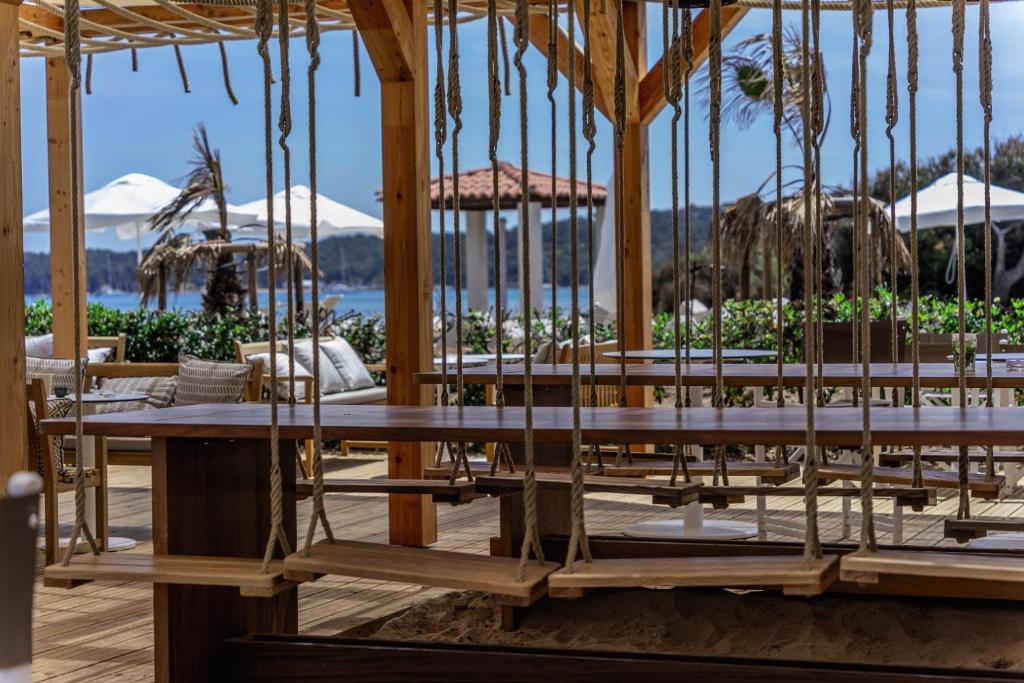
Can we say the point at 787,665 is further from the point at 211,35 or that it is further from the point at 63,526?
the point at 211,35

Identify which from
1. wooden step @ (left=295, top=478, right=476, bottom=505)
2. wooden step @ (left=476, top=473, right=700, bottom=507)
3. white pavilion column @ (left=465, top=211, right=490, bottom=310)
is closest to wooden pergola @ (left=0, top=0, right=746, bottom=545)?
wooden step @ (left=476, top=473, right=700, bottom=507)

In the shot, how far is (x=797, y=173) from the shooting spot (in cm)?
2880

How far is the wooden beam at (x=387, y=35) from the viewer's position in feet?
19.2

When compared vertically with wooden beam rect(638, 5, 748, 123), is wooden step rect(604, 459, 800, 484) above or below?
below

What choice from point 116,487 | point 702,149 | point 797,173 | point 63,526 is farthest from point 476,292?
point 702,149

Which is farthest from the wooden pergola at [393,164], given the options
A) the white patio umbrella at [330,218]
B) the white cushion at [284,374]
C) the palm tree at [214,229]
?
the palm tree at [214,229]

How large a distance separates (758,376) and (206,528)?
2253mm

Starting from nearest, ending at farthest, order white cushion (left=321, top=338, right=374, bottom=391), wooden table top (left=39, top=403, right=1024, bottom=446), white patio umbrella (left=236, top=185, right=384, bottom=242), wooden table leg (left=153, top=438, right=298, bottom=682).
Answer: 1. wooden table top (left=39, top=403, right=1024, bottom=446)
2. wooden table leg (left=153, top=438, right=298, bottom=682)
3. white cushion (left=321, top=338, right=374, bottom=391)
4. white patio umbrella (left=236, top=185, right=384, bottom=242)

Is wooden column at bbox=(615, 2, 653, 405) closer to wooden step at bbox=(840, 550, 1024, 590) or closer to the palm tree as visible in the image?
wooden step at bbox=(840, 550, 1024, 590)

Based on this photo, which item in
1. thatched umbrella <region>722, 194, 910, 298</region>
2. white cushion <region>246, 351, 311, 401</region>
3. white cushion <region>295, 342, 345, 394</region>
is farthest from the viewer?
thatched umbrella <region>722, 194, 910, 298</region>

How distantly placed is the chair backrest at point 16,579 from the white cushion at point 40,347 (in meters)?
8.96

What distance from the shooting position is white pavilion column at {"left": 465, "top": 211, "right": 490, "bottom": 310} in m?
18.5

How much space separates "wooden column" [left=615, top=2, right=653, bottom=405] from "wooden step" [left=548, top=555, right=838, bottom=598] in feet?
20.3

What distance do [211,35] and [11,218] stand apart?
92.4 inches
